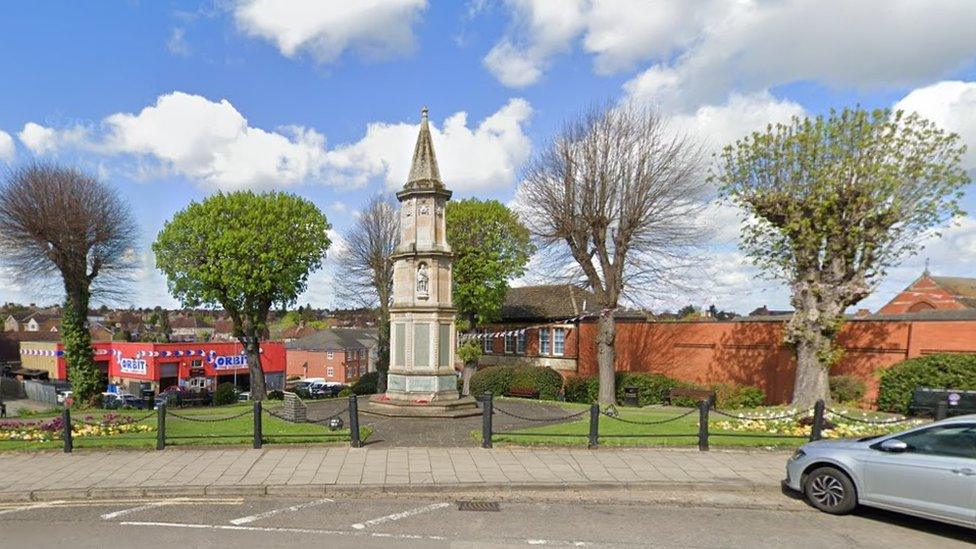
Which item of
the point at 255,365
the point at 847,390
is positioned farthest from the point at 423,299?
the point at 255,365

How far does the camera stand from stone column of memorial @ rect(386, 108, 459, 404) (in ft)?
55.8

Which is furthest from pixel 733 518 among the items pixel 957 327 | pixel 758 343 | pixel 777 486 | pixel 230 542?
pixel 758 343

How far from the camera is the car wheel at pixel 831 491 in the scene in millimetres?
7742

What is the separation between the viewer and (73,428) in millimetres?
13234

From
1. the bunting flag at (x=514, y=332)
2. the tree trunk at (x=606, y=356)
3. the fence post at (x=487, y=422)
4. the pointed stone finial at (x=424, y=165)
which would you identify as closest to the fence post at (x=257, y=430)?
the fence post at (x=487, y=422)

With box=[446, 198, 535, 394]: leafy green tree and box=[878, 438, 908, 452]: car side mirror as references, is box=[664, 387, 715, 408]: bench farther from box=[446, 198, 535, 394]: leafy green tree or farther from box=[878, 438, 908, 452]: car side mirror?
box=[878, 438, 908, 452]: car side mirror

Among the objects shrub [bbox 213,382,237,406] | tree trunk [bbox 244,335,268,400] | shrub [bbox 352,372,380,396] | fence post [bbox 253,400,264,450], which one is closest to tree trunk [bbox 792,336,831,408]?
fence post [bbox 253,400,264,450]

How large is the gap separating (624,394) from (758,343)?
6.08 meters

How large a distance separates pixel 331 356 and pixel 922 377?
184 ft

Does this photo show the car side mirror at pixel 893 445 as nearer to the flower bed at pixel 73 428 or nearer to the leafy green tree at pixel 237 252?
the flower bed at pixel 73 428

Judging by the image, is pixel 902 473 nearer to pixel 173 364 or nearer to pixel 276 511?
pixel 276 511

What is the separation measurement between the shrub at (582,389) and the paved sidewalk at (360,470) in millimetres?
16178

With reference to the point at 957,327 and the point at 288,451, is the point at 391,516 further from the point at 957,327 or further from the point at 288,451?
the point at 957,327

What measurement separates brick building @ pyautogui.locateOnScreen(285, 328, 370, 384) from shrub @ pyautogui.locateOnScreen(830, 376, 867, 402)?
50.1 meters
